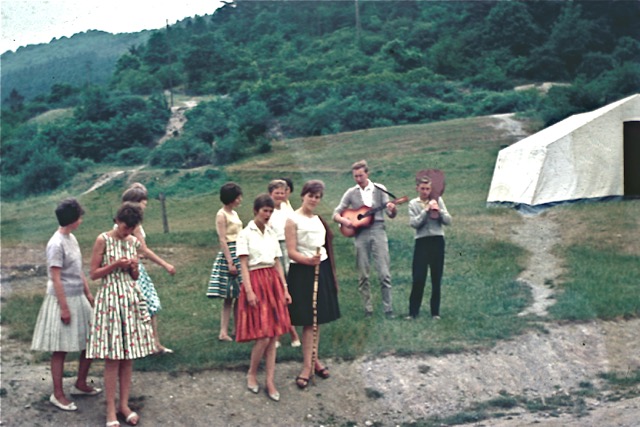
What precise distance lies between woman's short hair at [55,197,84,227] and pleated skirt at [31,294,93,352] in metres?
0.59

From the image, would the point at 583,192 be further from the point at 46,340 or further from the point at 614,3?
the point at 46,340

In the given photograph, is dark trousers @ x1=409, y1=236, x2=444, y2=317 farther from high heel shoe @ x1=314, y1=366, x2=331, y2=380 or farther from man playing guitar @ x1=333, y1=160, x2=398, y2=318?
high heel shoe @ x1=314, y1=366, x2=331, y2=380

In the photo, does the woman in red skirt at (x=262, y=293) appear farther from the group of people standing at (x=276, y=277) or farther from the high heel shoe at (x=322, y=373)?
the high heel shoe at (x=322, y=373)

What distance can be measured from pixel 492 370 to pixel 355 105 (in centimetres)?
1942

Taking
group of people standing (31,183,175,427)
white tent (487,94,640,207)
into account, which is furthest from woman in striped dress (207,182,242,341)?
white tent (487,94,640,207)

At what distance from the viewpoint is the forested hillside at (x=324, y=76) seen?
68.2 feet

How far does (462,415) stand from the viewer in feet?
23.1

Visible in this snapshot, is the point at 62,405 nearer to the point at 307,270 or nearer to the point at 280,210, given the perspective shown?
the point at 307,270

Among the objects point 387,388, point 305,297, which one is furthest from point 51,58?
point 387,388

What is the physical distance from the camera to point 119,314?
631 centimetres

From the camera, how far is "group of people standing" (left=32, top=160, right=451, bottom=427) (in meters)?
6.34

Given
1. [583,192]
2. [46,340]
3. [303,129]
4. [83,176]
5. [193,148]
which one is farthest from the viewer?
[303,129]

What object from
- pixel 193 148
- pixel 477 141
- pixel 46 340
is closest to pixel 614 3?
pixel 477 141

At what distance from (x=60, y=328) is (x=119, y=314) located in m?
0.50
